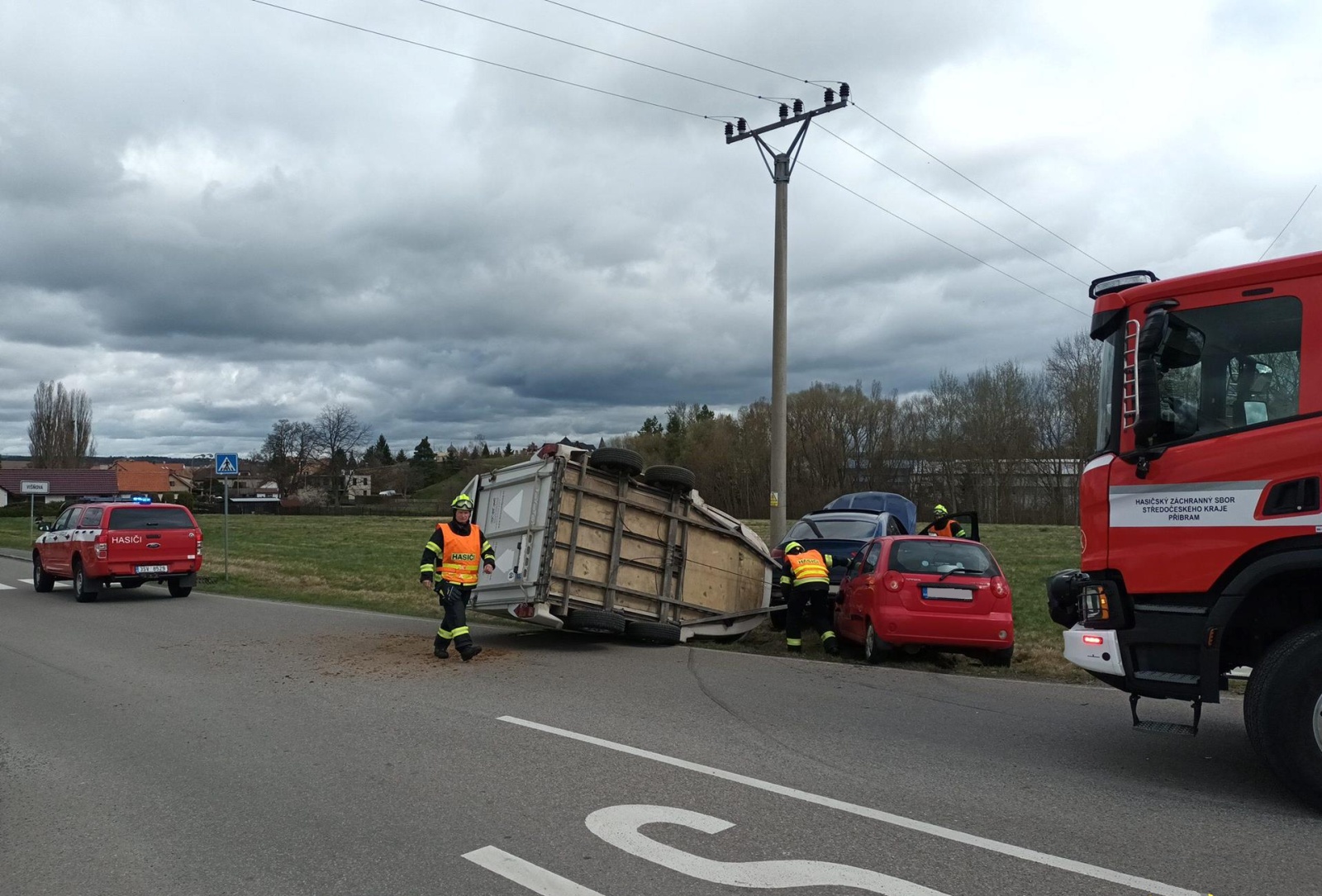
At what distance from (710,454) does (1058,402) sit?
27.5m

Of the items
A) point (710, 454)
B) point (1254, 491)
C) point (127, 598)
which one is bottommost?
point (127, 598)

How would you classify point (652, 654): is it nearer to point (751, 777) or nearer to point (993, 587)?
point (993, 587)

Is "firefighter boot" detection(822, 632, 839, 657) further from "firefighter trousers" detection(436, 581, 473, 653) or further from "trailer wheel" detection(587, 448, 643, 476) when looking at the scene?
"firefighter trousers" detection(436, 581, 473, 653)

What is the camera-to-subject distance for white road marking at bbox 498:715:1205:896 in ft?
13.9

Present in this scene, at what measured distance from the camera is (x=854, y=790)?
222 inches

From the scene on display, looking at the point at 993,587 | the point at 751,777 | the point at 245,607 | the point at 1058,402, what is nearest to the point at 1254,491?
the point at 751,777

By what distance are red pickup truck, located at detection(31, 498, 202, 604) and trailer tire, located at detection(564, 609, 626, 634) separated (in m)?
10.4

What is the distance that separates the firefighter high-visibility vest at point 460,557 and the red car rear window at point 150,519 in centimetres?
1011

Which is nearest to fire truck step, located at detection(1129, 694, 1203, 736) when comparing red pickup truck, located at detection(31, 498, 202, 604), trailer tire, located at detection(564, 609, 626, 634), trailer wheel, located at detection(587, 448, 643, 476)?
trailer tire, located at detection(564, 609, 626, 634)

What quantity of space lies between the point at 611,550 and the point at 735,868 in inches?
282

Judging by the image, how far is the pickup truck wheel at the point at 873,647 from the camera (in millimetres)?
10672

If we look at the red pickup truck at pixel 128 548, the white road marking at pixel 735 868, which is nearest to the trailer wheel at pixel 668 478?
the white road marking at pixel 735 868

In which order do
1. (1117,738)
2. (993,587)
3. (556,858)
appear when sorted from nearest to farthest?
1. (556,858)
2. (1117,738)
3. (993,587)

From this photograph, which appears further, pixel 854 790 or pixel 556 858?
pixel 854 790
